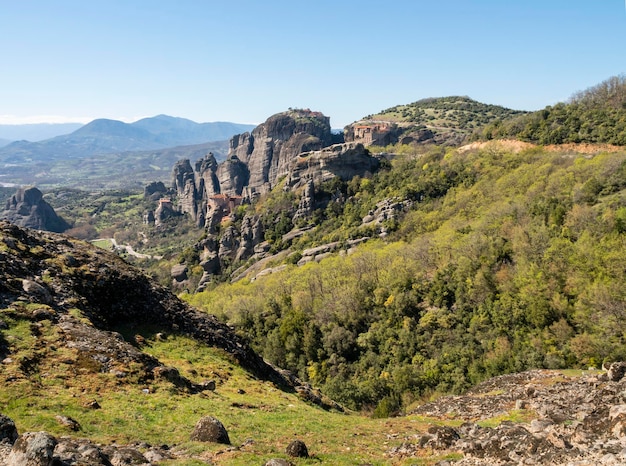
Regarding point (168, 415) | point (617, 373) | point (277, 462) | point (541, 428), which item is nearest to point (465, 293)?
point (617, 373)

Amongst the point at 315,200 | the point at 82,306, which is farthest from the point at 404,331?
the point at 315,200

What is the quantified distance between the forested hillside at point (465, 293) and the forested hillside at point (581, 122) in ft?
23.8

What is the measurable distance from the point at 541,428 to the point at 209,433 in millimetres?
11655

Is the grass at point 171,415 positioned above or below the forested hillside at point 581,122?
below

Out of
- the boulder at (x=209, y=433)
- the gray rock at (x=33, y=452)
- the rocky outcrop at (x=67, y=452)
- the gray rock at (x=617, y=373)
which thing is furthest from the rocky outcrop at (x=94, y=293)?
the gray rock at (x=617, y=373)

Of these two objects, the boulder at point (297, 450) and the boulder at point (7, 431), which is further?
the boulder at point (297, 450)

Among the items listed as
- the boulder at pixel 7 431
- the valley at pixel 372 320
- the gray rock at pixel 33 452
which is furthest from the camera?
the valley at pixel 372 320

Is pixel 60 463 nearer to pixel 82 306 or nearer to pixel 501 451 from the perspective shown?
pixel 501 451

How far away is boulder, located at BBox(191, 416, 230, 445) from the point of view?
47.1 feet

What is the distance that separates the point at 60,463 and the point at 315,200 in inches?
4152

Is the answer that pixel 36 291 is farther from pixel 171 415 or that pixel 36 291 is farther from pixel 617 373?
pixel 617 373

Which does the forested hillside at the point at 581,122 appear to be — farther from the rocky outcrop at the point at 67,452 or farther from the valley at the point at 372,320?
the rocky outcrop at the point at 67,452

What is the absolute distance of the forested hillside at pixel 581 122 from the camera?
78.3 m

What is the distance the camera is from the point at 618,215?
148 feet
